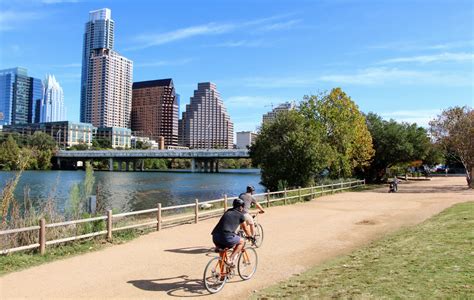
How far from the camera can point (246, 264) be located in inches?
347

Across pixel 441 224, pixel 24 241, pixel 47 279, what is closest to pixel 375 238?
pixel 441 224

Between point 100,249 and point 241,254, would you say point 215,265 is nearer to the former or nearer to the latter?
point 241,254

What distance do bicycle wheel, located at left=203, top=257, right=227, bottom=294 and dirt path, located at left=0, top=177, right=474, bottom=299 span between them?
16 cm

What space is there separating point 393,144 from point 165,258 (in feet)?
131

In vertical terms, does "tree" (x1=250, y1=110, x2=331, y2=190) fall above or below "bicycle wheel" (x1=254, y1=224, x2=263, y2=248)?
above

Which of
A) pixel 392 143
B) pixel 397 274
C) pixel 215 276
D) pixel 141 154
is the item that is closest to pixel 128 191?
pixel 392 143

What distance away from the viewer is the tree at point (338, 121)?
3866 centimetres

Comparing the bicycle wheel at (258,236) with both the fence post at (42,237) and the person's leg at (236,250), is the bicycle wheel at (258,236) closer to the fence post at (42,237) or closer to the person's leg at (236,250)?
the person's leg at (236,250)

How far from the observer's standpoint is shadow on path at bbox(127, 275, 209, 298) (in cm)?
773

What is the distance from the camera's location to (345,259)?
33.9 ft

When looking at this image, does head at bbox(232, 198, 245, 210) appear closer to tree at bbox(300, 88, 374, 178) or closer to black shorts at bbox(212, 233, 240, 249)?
black shorts at bbox(212, 233, 240, 249)

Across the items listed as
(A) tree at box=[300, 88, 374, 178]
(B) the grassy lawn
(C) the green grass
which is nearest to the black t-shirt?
(B) the grassy lawn

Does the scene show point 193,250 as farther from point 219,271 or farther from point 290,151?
point 290,151

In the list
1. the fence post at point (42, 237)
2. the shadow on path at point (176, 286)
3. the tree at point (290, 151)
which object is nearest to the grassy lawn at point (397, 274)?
the shadow on path at point (176, 286)
